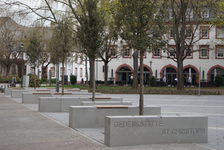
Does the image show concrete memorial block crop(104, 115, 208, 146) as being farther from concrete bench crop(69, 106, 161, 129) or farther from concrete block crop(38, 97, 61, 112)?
concrete block crop(38, 97, 61, 112)

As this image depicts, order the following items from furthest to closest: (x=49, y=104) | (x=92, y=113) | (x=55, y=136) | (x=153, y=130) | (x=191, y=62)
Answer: (x=191, y=62) → (x=49, y=104) → (x=92, y=113) → (x=55, y=136) → (x=153, y=130)

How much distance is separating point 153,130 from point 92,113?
3.55 metres

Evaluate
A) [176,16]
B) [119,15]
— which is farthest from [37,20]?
[119,15]

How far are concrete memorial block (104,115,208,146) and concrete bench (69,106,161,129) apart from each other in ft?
10.6

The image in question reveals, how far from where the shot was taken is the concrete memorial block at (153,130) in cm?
989

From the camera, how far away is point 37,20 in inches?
1364

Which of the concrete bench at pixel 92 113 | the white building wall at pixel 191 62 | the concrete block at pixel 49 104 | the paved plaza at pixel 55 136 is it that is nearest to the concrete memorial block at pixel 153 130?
the paved plaza at pixel 55 136

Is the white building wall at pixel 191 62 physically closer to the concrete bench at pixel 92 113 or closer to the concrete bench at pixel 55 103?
the concrete bench at pixel 55 103

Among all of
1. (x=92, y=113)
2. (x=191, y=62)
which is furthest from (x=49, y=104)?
(x=191, y=62)

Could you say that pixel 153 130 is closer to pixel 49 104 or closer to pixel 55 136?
pixel 55 136

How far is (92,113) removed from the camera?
1341cm

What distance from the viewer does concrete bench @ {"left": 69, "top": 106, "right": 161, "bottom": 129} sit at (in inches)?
520

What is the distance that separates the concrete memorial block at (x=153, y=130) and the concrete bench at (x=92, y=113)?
3.22m

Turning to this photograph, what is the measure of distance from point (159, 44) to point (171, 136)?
3028 millimetres
